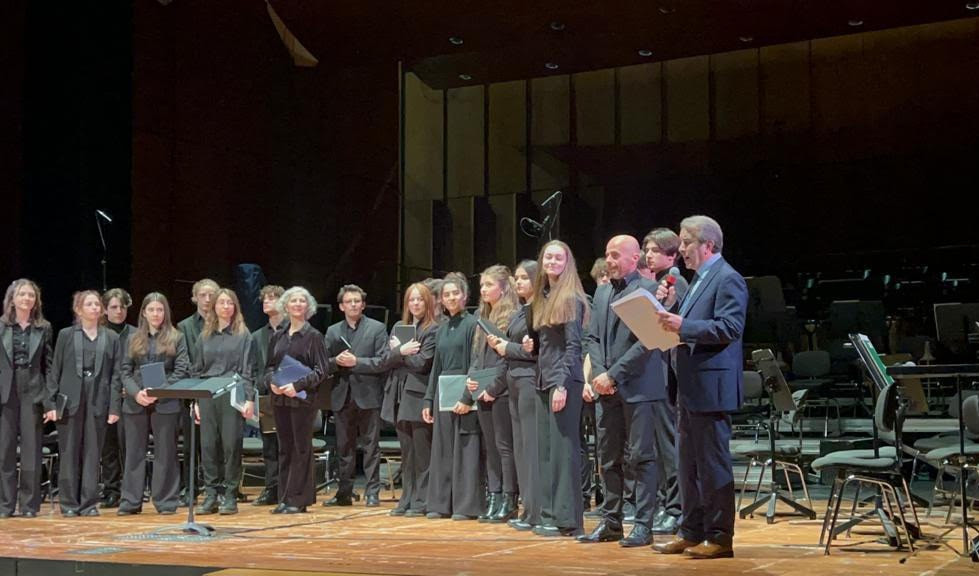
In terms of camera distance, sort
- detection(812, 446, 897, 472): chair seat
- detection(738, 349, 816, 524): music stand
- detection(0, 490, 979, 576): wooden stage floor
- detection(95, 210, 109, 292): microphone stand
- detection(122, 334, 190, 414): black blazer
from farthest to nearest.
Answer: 1. detection(95, 210, 109, 292): microphone stand
2. detection(122, 334, 190, 414): black blazer
3. detection(738, 349, 816, 524): music stand
4. detection(812, 446, 897, 472): chair seat
5. detection(0, 490, 979, 576): wooden stage floor

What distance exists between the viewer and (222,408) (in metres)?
7.21

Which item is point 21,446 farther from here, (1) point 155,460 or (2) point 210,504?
(2) point 210,504

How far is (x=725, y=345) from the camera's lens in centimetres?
446

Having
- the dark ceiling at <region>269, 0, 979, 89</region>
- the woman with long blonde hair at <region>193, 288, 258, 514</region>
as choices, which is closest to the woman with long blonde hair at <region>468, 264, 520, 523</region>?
the woman with long blonde hair at <region>193, 288, 258, 514</region>

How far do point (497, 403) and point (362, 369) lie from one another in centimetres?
133

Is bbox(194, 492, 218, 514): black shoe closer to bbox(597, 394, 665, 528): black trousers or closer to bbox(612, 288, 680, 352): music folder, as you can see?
bbox(597, 394, 665, 528): black trousers

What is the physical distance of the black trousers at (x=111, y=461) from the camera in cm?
790

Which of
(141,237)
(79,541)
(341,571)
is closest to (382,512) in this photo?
(79,541)

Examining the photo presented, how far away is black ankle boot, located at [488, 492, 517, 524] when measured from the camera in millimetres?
6465

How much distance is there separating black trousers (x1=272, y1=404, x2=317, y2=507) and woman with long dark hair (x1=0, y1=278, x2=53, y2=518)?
1.64 meters

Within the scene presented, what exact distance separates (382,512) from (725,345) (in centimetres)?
341

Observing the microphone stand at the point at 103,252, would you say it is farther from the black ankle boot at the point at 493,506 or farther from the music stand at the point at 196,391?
the black ankle boot at the point at 493,506

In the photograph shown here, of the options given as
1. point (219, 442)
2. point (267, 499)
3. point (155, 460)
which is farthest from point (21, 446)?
point (267, 499)

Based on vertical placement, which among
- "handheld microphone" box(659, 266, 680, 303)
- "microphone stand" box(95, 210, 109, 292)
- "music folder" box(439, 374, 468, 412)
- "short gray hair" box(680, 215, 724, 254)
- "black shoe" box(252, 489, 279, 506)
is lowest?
"black shoe" box(252, 489, 279, 506)
